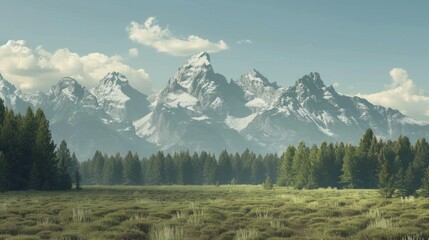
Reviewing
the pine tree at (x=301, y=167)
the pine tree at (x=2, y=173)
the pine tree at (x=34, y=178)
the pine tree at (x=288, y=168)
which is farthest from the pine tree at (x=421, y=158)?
the pine tree at (x=2, y=173)

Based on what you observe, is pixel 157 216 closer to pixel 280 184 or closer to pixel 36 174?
pixel 36 174

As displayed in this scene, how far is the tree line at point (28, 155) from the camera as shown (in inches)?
3371

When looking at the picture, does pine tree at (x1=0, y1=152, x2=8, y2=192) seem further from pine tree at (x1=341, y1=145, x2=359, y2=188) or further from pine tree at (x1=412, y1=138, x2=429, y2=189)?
pine tree at (x1=412, y1=138, x2=429, y2=189)

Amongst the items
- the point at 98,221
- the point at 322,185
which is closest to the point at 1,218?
the point at 98,221

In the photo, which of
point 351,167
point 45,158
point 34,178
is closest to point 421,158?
point 351,167

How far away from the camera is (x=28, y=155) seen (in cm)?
8912

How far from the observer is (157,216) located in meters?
36.8

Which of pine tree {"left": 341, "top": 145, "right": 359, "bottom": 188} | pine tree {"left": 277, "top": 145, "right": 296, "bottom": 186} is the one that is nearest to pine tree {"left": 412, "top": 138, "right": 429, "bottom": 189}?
pine tree {"left": 341, "top": 145, "right": 359, "bottom": 188}

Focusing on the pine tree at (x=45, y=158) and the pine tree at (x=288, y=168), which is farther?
the pine tree at (x=288, y=168)

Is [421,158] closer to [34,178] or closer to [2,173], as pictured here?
[34,178]

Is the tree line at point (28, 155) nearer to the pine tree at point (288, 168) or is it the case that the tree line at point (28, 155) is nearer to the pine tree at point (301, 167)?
the pine tree at point (301, 167)

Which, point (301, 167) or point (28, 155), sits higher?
point (28, 155)

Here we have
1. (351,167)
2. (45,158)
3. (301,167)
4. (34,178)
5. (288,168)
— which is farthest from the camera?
(288,168)

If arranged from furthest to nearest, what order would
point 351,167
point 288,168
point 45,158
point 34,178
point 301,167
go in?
point 288,168
point 301,167
point 351,167
point 45,158
point 34,178
